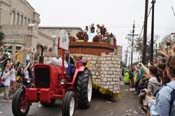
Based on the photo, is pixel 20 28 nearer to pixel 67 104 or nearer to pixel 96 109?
pixel 96 109

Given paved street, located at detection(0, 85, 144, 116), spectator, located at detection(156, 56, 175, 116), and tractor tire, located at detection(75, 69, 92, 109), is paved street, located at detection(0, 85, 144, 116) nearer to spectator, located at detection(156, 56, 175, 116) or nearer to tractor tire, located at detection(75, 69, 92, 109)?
tractor tire, located at detection(75, 69, 92, 109)

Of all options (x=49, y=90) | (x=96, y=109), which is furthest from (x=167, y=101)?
(x=96, y=109)

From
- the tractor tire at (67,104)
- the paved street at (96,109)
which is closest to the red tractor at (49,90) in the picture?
the tractor tire at (67,104)

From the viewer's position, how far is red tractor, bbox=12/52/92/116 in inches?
365

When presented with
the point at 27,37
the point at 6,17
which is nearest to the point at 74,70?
the point at 27,37

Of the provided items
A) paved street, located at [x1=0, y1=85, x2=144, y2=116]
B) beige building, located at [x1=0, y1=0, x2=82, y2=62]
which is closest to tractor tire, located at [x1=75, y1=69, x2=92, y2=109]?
paved street, located at [x1=0, y1=85, x2=144, y2=116]

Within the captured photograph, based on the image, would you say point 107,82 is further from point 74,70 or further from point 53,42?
point 53,42

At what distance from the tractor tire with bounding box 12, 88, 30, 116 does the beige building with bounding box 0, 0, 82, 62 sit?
76.0 feet

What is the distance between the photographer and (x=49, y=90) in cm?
941

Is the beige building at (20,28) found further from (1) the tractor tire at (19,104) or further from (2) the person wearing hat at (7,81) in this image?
(1) the tractor tire at (19,104)

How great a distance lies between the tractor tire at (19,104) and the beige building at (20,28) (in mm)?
23168

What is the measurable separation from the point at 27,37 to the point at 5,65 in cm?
2367

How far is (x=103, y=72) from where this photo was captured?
13.4 metres

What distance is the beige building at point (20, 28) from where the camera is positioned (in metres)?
38.4
